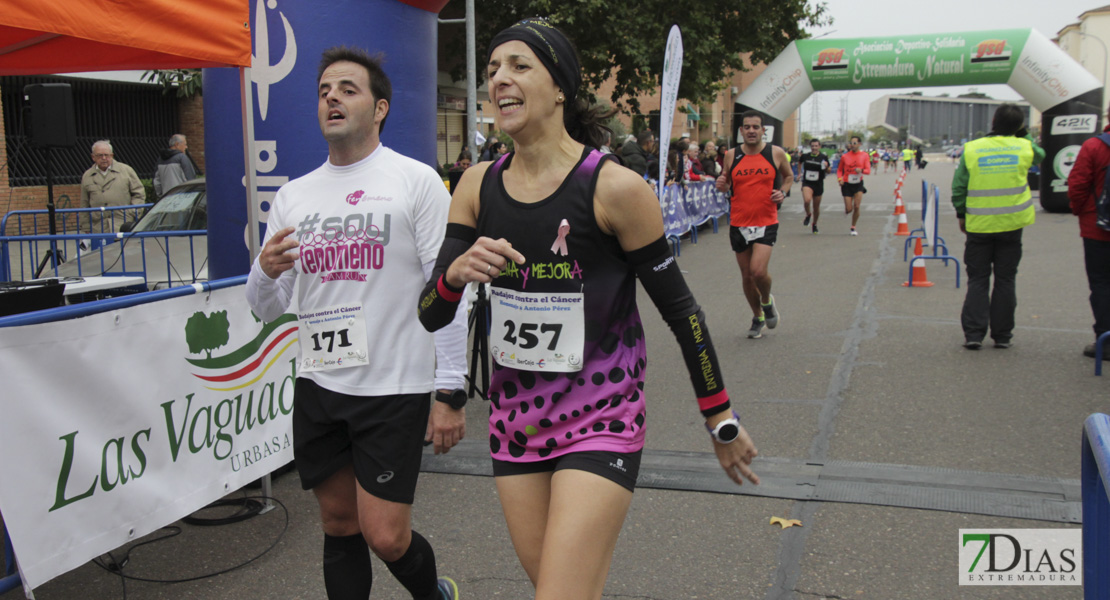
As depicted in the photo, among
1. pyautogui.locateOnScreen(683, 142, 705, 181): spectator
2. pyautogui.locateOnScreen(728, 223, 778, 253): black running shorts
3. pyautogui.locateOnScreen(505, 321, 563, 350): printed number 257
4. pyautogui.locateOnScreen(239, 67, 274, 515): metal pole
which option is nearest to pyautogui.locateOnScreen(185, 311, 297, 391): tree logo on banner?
pyautogui.locateOnScreen(239, 67, 274, 515): metal pole

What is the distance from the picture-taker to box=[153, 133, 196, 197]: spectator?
13.8m

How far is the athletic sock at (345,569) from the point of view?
3053mm

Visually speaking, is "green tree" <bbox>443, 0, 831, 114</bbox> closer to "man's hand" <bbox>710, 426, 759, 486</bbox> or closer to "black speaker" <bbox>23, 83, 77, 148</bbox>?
"black speaker" <bbox>23, 83, 77, 148</bbox>

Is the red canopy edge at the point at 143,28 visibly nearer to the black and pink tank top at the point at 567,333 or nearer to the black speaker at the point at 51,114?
the black speaker at the point at 51,114

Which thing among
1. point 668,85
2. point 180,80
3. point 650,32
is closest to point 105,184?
point 180,80

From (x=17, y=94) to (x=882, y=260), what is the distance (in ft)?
50.2

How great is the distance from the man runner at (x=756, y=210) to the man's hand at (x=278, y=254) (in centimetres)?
602

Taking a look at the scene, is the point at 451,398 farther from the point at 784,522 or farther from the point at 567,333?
the point at 784,522

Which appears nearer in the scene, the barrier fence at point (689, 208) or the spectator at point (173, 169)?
the spectator at point (173, 169)

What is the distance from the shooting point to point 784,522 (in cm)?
441

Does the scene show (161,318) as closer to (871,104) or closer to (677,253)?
(677,253)

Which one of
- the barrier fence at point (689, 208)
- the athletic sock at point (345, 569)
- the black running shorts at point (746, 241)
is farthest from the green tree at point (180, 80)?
the athletic sock at point (345, 569)

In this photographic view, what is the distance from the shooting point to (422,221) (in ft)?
9.98

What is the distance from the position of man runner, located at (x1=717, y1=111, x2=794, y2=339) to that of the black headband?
603 centimetres
